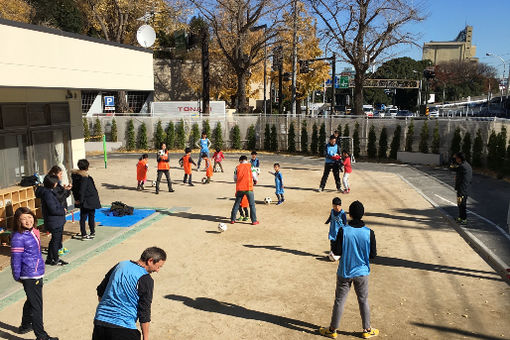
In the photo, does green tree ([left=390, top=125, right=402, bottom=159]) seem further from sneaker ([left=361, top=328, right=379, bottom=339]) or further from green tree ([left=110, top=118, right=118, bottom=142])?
sneaker ([left=361, top=328, right=379, bottom=339])

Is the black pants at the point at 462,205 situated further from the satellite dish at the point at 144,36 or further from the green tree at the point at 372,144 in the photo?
the green tree at the point at 372,144

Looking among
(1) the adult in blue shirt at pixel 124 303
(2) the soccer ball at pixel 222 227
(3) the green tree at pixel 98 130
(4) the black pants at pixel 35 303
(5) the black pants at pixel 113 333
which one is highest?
(3) the green tree at pixel 98 130

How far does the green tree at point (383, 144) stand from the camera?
24.2 meters

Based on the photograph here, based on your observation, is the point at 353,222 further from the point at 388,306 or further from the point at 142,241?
the point at 142,241

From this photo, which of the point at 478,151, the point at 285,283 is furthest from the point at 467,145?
the point at 285,283

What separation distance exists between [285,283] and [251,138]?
22.0m

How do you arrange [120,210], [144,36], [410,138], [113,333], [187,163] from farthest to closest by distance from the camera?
[410,138]
[187,163]
[144,36]
[120,210]
[113,333]

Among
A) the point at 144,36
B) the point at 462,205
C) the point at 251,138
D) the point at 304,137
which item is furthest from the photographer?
the point at 251,138

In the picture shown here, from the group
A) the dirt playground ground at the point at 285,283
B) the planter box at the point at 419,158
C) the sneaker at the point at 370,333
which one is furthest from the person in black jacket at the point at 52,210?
the planter box at the point at 419,158

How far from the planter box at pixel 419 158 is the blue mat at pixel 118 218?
15.9 m

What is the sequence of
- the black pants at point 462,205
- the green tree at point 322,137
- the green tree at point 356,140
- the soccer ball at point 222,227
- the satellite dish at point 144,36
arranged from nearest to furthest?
the soccer ball at point 222,227 < the black pants at point 462,205 < the satellite dish at point 144,36 < the green tree at point 356,140 < the green tree at point 322,137

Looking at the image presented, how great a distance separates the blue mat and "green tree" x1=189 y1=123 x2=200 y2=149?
16680 mm

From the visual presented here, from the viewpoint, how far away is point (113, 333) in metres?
3.78

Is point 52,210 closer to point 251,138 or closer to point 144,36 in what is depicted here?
point 144,36
